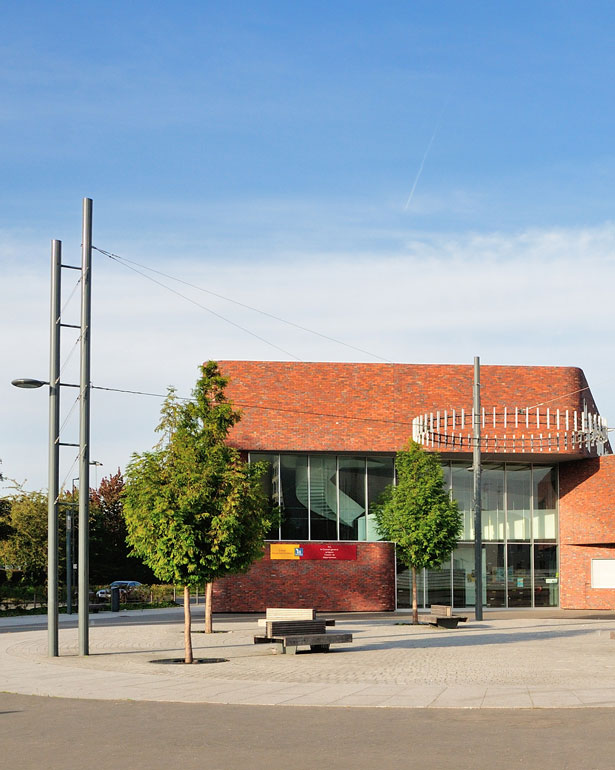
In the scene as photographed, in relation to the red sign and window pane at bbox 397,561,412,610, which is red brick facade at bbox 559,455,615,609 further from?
the red sign

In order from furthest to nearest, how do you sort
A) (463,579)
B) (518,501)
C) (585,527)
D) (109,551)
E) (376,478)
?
(109,551), (518,501), (463,579), (585,527), (376,478)

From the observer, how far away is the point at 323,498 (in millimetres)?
40594

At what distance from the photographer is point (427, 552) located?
31688 mm

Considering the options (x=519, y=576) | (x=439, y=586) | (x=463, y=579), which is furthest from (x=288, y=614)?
(x=519, y=576)

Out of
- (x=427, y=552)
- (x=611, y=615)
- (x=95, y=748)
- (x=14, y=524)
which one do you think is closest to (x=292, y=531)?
(x=427, y=552)

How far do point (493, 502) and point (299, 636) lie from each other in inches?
888

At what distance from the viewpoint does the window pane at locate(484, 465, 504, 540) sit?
4291 cm

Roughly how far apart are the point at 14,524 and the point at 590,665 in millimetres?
46254

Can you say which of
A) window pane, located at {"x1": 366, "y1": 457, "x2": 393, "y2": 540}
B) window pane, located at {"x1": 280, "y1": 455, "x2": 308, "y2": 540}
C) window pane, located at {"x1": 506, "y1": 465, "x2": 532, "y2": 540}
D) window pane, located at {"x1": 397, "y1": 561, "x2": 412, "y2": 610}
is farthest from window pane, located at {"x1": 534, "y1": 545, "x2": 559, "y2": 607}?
window pane, located at {"x1": 280, "y1": 455, "x2": 308, "y2": 540}

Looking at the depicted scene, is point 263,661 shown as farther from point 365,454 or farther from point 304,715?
point 365,454

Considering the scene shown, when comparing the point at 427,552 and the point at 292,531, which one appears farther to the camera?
the point at 292,531

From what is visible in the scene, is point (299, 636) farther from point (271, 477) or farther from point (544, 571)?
point (544, 571)

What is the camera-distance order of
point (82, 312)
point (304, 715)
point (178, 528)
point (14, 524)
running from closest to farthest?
point (304, 715) → point (178, 528) → point (82, 312) → point (14, 524)

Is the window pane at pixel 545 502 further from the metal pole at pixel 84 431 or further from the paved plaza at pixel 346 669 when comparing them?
the metal pole at pixel 84 431
